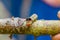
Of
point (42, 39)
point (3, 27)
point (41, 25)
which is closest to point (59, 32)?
point (41, 25)

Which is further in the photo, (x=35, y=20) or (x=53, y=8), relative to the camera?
(x=53, y=8)

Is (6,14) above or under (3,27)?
above

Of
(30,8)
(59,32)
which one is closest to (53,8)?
(30,8)

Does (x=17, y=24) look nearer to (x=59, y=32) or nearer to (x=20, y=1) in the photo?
(x=59, y=32)

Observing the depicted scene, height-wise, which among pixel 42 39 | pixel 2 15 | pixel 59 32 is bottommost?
pixel 59 32

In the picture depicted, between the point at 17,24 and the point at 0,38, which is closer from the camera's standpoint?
the point at 17,24

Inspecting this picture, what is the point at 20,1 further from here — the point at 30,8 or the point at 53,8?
the point at 53,8
